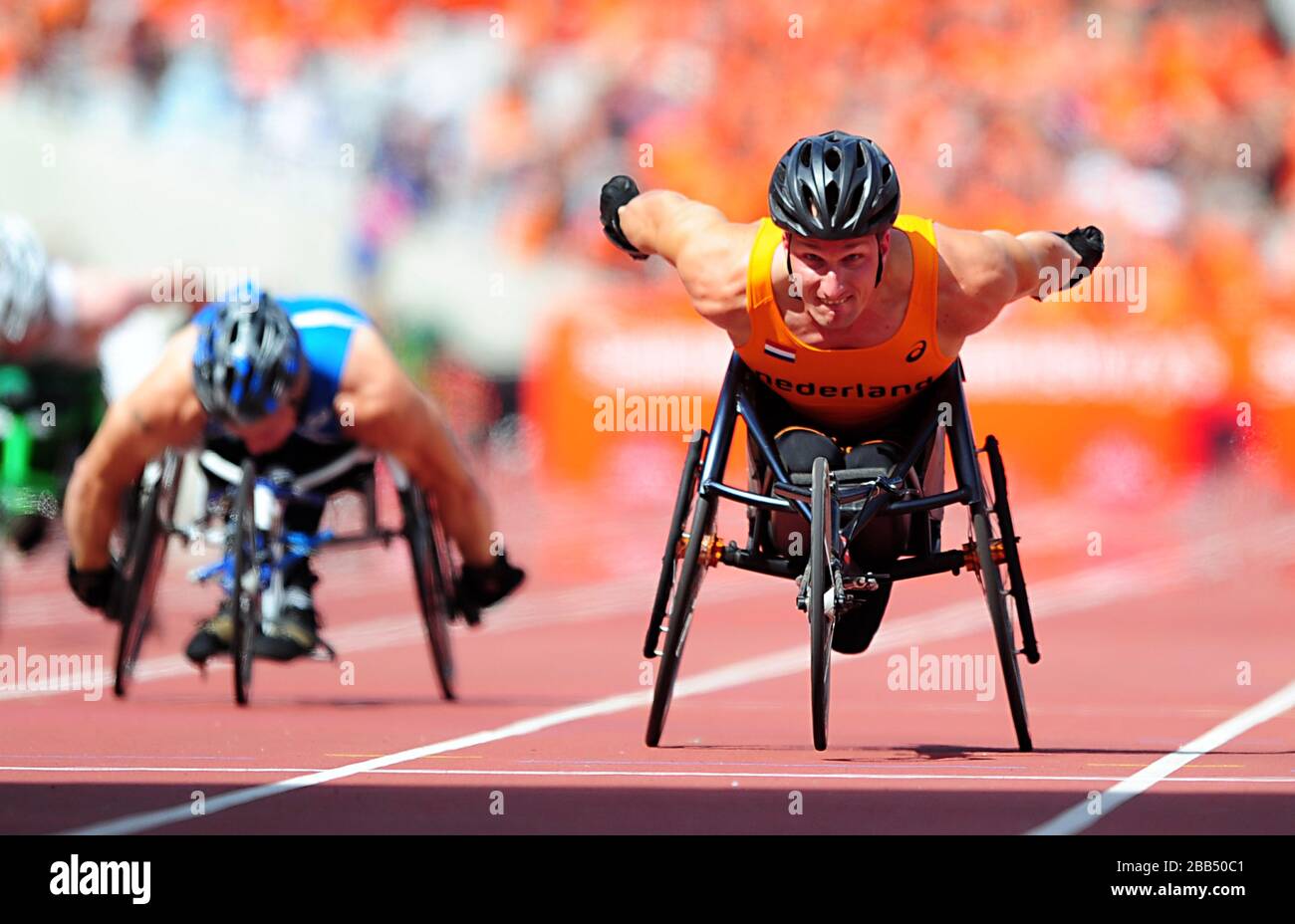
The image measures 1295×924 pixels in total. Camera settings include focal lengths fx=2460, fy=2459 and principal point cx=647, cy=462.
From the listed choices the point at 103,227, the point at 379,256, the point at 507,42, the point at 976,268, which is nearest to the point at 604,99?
the point at 507,42

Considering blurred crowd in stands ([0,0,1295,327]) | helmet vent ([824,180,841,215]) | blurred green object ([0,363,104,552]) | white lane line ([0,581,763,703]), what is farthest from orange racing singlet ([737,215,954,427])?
blurred crowd in stands ([0,0,1295,327])

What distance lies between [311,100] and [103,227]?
96.5 inches

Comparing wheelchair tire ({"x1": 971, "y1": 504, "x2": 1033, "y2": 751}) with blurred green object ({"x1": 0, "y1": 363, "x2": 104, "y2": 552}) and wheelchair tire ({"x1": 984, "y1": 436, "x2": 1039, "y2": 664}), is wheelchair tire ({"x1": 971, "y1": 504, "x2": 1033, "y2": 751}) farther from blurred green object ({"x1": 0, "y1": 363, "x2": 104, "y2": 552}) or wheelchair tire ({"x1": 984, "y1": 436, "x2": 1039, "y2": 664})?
blurred green object ({"x1": 0, "y1": 363, "x2": 104, "y2": 552})

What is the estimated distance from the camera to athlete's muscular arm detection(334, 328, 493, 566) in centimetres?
884

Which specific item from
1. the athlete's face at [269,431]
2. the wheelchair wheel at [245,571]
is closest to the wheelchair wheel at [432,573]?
the athlete's face at [269,431]

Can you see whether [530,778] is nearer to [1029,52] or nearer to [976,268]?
[976,268]

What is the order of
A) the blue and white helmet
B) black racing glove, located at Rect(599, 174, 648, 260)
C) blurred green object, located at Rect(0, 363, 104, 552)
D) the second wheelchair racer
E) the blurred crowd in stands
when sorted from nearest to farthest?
black racing glove, located at Rect(599, 174, 648, 260) < the second wheelchair racer < blurred green object, located at Rect(0, 363, 104, 552) < the blue and white helmet < the blurred crowd in stands

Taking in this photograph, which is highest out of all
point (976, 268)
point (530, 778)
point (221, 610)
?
point (976, 268)

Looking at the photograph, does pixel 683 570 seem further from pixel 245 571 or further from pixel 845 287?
pixel 245 571

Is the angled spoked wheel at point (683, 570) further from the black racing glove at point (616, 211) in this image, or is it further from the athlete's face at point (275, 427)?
the athlete's face at point (275, 427)

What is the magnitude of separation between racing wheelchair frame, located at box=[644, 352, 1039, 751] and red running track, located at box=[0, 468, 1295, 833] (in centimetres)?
Result: 36

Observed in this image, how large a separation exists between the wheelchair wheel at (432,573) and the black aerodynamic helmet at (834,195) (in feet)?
8.85

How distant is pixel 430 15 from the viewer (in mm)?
25484

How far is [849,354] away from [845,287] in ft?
0.75
